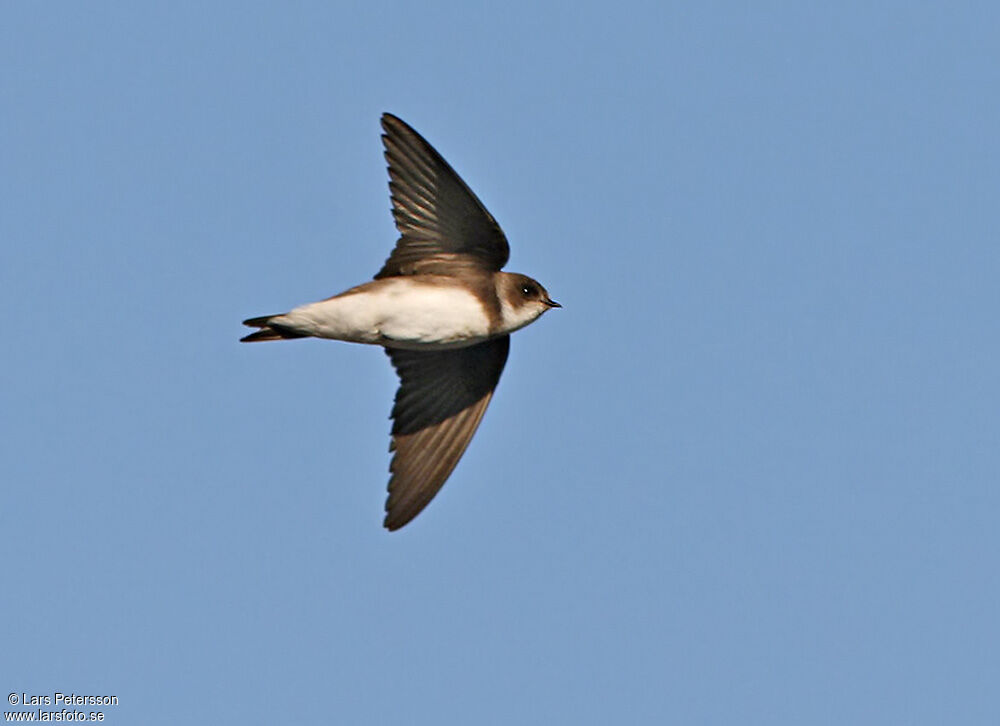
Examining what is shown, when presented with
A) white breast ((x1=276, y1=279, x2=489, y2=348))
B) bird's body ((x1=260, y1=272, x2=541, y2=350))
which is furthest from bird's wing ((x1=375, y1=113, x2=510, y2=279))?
white breast ((x1=276, y1=279, x2=489, y2=348))

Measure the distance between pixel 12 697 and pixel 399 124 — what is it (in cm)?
365

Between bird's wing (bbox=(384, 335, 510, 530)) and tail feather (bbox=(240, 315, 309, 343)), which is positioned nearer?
tail feather (bbox=(240, 315, 309, 343))

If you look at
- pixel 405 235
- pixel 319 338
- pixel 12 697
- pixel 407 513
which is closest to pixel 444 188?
pixel 405 235

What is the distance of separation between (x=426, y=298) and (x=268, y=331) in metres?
0.88

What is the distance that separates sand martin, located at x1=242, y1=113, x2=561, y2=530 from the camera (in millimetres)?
9820

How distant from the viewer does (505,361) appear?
10742 millimetres

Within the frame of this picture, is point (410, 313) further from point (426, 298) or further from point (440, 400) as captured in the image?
point (440, 400)

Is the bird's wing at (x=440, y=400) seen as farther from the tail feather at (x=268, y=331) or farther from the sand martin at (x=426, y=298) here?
the tail feather at (x=268, y=331)

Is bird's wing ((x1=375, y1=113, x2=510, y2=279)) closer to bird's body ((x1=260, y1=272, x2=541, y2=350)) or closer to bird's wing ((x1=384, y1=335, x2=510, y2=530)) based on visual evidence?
bird's body ((x1=260, y1=272, x2=541, y2=350))

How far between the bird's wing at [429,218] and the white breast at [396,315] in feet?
0.77

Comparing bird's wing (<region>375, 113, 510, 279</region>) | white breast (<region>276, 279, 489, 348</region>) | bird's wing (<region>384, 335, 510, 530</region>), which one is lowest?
bird's wing (<region>384, 335, 510, 530</region>)

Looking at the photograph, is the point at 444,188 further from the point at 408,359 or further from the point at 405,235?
the point at 408,359

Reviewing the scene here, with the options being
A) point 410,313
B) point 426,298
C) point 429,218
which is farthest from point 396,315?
point 429,218

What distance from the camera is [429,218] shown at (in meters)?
10.1
